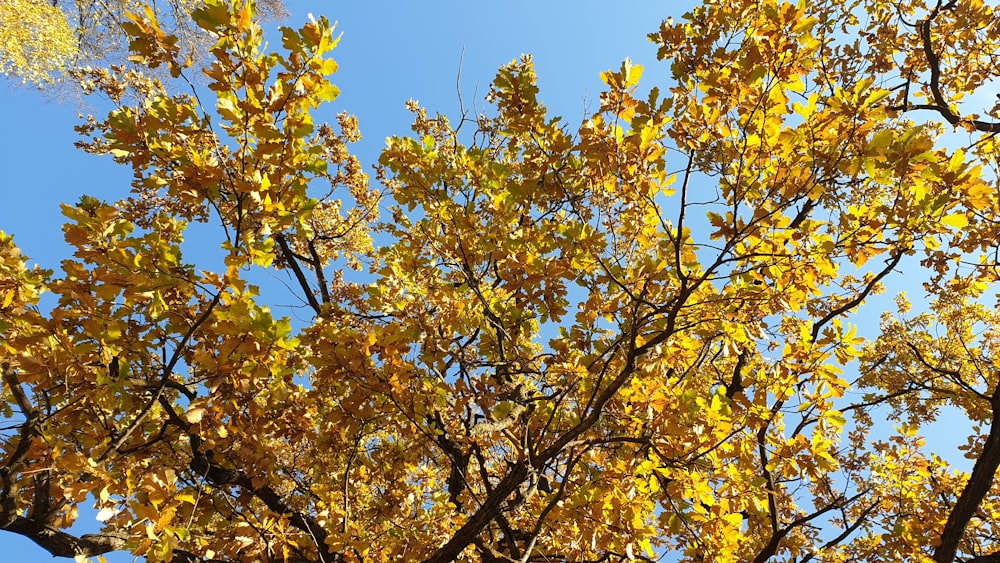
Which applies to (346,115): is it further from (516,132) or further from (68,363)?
(68,363)

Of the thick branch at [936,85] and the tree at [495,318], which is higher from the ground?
the thick branch at [936,85]

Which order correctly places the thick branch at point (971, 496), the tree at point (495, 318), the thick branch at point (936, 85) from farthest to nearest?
the thick branch at point (936, 85) → the thick branch at point (971, 496) → the tree at point (495, 318)

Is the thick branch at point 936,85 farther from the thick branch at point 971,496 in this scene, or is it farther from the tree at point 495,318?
the thick branch at point 971,496

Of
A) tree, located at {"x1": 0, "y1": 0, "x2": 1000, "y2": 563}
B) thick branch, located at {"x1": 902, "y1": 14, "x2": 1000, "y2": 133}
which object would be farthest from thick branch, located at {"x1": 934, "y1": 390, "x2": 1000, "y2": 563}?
thick branch, located at {"x1": 902, "y1": 14, "x2": 1000, "y2": 133}

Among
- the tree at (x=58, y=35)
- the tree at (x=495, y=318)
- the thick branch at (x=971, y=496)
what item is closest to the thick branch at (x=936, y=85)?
the tree at (x=495, y=318)

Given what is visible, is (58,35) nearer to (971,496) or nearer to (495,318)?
(495,318)

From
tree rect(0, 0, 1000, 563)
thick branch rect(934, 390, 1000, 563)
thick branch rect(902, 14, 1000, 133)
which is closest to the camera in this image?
tree rect(0, 0, 1000, 563)

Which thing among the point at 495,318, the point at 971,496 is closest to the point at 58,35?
the point at 495,318

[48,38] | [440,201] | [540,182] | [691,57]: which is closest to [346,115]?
[440,201]

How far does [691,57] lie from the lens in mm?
2920

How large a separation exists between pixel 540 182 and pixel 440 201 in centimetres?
67

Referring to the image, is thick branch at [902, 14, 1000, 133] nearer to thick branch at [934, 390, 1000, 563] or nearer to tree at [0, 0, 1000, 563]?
tree at [0, 0, 1000, 563]

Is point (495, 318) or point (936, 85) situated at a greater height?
point (936, 85)

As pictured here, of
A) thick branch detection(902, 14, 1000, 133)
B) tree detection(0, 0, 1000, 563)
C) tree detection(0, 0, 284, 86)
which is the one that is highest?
thick branch detection(902, 14, 1000, 133)
